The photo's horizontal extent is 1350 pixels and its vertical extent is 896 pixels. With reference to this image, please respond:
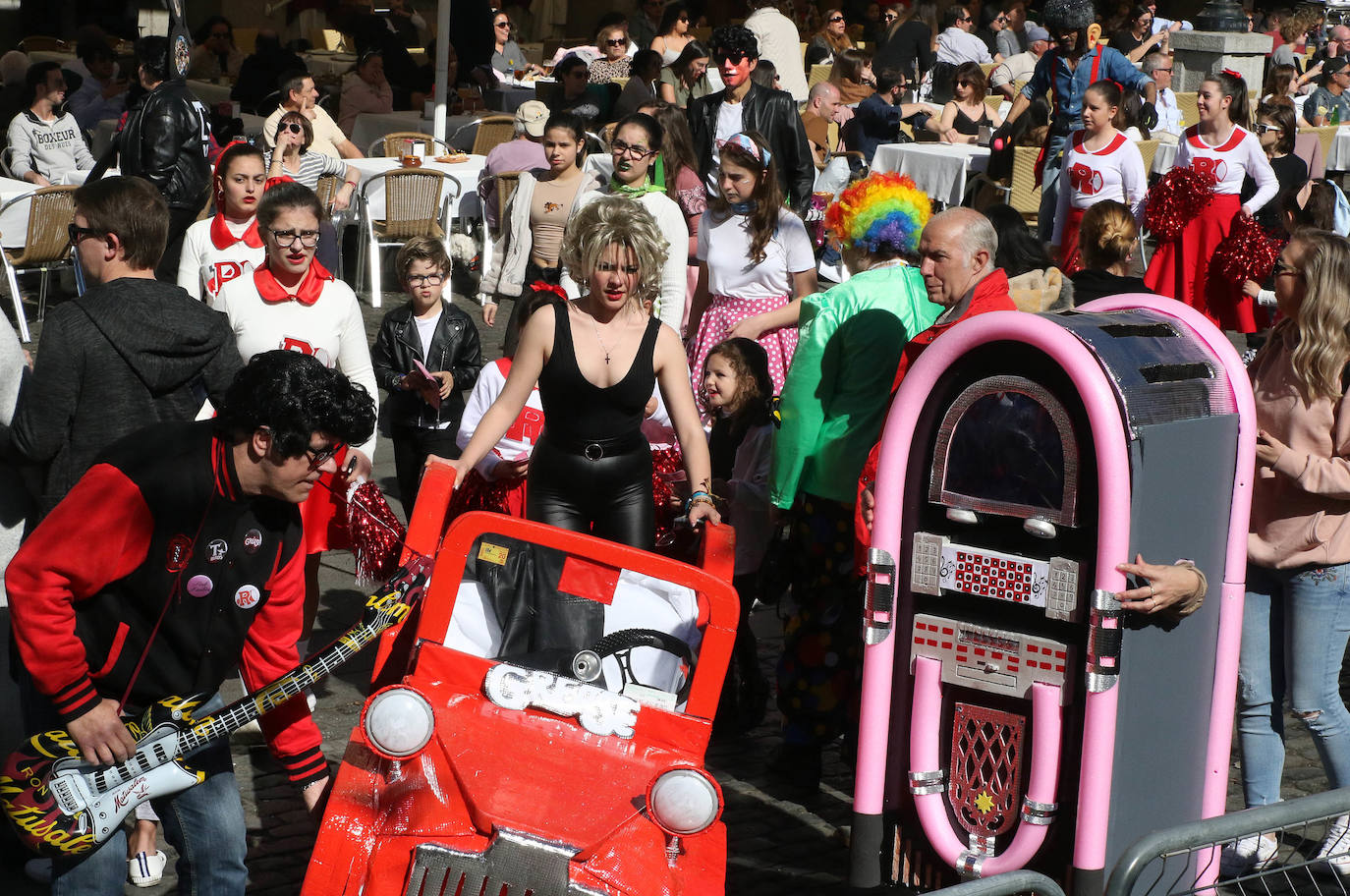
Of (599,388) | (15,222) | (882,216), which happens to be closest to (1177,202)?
(882,216)

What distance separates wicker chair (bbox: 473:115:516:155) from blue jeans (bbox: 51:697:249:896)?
1036cm

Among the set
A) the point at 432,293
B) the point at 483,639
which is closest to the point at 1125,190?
the point at 432,293

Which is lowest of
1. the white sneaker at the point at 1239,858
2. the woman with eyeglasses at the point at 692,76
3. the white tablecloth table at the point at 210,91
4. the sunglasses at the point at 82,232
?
the white sneaker at the point at 1239,858

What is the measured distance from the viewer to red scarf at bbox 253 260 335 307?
4887 mm

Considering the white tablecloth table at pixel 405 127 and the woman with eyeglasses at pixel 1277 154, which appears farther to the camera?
the white tablecloth table at pixel 405 127

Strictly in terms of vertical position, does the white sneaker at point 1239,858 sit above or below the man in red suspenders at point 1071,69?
below

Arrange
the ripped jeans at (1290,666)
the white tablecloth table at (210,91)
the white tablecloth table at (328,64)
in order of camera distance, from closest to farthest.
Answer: the ripped jeans at (1290,666), the white tablecloth table at (210,91), the white tablecloth table at (328,64)

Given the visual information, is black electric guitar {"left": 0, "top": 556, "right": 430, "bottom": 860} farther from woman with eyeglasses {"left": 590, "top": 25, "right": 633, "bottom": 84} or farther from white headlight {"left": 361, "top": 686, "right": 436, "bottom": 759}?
woman with eyeglasses {"left": 590, "top": 25, "right": 633, "bottom": 84}

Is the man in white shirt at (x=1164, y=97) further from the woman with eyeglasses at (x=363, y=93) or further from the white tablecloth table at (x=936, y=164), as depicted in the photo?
the woman with eyeglasses at (x=363, y=93)

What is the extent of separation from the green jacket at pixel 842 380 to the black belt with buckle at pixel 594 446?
0.49 m

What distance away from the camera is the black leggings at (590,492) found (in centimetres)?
445

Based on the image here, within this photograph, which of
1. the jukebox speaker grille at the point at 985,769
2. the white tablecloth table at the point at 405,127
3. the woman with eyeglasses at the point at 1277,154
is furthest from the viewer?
the white tablecloth table at the point at 405,127

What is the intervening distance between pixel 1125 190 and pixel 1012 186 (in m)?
3.83

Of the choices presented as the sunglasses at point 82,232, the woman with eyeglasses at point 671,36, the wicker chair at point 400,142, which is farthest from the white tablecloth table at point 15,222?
the woman with eyeglasses at point 671,36
